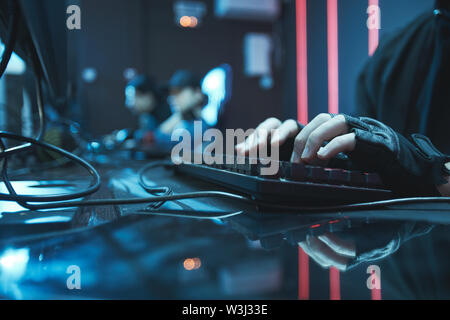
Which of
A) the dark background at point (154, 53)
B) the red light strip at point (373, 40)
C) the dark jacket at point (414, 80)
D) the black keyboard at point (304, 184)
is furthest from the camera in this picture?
the dark background at point (154, 53)

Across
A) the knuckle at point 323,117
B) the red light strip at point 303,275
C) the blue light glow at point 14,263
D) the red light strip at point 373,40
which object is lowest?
the red light strip at point 303,275

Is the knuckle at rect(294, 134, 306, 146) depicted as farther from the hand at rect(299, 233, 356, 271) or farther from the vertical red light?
the vertical red light

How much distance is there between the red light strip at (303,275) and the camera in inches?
5.4

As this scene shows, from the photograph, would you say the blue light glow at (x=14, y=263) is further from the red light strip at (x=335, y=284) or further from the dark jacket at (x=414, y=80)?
the dark jacket at (x=414, y=80)

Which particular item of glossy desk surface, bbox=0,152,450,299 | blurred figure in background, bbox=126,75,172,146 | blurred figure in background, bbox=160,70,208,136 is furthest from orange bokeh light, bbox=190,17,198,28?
glossy desk surface, bbox=0,152,450,299

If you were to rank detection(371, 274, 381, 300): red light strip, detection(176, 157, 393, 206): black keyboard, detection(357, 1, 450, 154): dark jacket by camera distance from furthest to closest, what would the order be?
detection(357, 1, 450, 154): dark jacket → detection(176, 157, 393, 206): black keyboard → detection(371, 274, 381, 300): red light strip

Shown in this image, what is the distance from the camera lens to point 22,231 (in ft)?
0.75

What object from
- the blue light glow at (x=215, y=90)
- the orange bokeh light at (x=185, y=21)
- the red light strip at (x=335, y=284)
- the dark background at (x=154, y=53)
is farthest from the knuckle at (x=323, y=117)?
the orange bokeh light at (x=185, y=21)

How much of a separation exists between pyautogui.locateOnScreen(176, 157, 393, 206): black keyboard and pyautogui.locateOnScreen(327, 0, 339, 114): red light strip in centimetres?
63

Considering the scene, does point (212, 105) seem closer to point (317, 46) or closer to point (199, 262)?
point (317, 46)

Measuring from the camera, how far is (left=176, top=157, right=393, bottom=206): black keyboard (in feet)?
0.91

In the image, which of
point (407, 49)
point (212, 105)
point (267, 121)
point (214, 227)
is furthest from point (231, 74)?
point (214, 227)

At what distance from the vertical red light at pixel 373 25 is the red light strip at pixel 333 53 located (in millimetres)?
93
